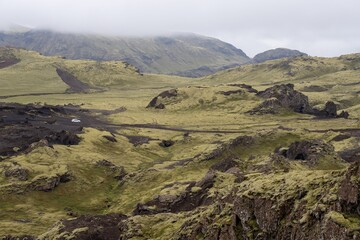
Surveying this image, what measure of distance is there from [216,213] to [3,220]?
61.9 m

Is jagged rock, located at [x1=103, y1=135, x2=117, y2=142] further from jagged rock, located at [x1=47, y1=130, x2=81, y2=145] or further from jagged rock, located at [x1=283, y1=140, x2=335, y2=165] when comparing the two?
jagged rock, located at [x1=283, y1=140, x2=335, y2=165]

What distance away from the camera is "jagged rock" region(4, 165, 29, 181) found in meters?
120

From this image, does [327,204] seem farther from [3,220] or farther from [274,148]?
[274,148]

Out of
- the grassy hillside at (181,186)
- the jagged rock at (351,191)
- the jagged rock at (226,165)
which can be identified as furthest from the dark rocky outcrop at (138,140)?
the jagged rock at (351,191)

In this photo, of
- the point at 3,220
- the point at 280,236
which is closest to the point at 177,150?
the point at 3,220

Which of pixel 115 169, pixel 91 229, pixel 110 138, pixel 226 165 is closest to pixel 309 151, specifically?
pixel 226 165

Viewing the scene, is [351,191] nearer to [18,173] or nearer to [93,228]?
[93,228]

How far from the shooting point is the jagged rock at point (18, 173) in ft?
394

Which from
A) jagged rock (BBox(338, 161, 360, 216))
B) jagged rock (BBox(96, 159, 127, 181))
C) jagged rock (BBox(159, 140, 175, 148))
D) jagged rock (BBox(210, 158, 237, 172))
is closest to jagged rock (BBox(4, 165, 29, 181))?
jagged rock (BBox(96, 159, 127, 181))

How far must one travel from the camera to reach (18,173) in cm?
12106

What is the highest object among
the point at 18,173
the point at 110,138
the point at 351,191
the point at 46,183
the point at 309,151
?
the point at 351,191

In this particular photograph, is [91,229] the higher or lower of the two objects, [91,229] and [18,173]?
the higher

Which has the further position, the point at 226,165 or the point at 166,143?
the point at 166,143

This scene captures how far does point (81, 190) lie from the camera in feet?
399
